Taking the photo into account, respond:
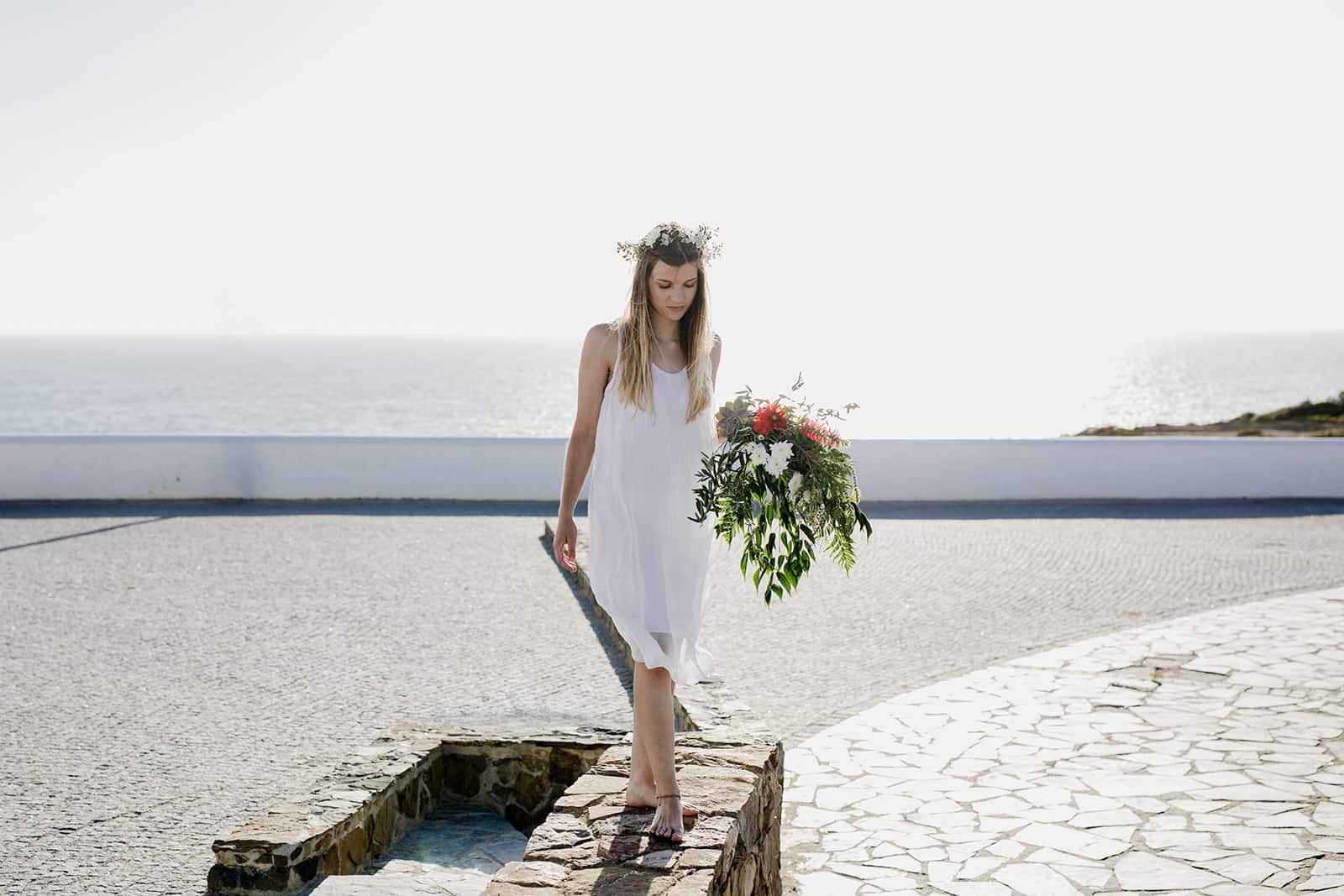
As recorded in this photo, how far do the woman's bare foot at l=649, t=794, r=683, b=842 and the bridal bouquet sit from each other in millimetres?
599

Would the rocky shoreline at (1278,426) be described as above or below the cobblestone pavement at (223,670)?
above

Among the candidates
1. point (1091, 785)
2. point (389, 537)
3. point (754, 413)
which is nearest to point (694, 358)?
point (754, 413)

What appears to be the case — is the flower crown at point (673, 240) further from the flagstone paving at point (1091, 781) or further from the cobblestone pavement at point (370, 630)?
the cobblestone pavement at point (370, 630)

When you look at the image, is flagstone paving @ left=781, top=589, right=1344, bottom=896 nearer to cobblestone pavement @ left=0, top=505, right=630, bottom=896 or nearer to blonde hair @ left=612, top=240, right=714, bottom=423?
cobblestone pavement @ left=0, top=505, right=630, bottom=896

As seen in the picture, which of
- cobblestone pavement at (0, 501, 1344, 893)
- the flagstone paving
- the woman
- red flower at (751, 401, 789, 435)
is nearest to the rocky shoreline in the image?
cobblestone pavement at (0, 501, 1344, 893)

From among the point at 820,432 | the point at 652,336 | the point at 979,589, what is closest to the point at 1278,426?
the point at 979,589

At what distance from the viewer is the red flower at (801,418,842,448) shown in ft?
10.3

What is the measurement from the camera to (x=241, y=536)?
1020 cm

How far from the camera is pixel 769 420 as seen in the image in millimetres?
3088

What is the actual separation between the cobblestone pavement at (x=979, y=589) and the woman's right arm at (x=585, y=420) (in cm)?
229

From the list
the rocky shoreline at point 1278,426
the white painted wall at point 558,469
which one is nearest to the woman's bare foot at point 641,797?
the white painted wall at point 558,469

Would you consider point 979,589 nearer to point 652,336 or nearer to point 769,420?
point 769,420

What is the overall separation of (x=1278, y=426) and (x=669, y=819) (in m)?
26.1

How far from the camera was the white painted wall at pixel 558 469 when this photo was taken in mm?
12367
